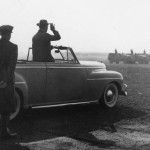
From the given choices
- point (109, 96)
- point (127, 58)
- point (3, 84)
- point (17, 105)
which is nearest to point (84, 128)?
point (17, 105)

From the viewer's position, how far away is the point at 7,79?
19.7 feet

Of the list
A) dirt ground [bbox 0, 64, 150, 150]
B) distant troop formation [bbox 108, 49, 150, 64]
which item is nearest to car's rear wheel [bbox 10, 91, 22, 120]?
dirt ground [bbox 0, 64, 150, 150]

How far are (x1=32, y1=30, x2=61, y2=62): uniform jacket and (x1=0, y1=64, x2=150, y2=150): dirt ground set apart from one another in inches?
49.0

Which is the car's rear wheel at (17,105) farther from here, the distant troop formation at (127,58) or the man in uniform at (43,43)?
the distant troop formation at (127,58)

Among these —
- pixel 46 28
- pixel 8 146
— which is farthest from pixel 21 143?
pixel 46 28

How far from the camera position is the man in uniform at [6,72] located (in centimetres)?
604

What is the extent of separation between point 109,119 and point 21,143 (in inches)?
106

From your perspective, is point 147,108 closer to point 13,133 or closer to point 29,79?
point 29,79

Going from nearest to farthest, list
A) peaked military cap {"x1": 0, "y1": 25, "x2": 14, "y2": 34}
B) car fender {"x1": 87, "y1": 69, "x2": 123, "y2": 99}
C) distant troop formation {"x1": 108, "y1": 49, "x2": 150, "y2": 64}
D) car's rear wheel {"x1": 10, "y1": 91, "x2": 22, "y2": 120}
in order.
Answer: peaked military cap {"x1": 0, "y1": 25, "x2": 14, "y2": 34}, car's rear wheel {"x1": 10, "y1": 91, "x2": 22, "y2": 120}, car fender {"x1": 87, "y1": 69, "x2": 123, "y2": 99}, distant troop formation {"x1": 108, "y1": 49, "x2": 150, "y2": 64}

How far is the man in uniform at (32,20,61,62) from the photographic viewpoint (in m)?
8.15

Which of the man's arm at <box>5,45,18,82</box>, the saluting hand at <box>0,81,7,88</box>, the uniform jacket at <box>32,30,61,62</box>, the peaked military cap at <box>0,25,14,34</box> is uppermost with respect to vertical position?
the peaked military cap at <box>0,25,14,34</box>

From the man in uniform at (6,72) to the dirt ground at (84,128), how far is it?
1.28 feet

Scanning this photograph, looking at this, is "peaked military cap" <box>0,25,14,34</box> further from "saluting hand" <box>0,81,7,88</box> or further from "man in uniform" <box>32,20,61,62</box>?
"man in uniform" <box>32,20,61,62</box>

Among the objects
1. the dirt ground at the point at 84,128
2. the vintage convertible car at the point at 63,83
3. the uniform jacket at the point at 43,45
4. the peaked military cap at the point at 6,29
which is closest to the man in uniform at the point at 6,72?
the peaked military cap at the point at 6,29
